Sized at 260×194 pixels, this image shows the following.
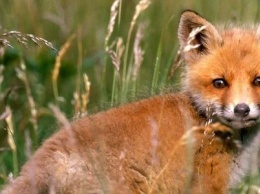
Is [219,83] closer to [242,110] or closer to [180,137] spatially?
[242,110]

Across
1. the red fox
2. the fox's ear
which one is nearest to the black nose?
the red fox

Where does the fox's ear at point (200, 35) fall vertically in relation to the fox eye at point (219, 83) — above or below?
above

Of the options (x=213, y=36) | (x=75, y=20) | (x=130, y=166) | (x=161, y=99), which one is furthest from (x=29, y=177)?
(x=75, y=20)

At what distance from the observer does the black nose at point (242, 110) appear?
718cm

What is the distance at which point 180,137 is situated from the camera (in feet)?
24.0

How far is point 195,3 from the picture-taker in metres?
12.1

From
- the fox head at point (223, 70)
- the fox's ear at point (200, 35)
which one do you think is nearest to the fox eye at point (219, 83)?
the fox head at point (223, 70)

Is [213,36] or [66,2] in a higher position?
[213,36]

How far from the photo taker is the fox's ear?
7.86m

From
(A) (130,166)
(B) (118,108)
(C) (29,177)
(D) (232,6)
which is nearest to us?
(C) (29,177)

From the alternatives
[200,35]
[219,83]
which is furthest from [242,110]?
[200,35]

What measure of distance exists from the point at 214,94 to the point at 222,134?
1.05ft

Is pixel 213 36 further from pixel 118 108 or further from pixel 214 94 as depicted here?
pixel 118 108

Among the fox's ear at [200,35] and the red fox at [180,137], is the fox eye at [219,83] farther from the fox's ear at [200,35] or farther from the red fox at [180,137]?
the fox's ear at [200,35]
